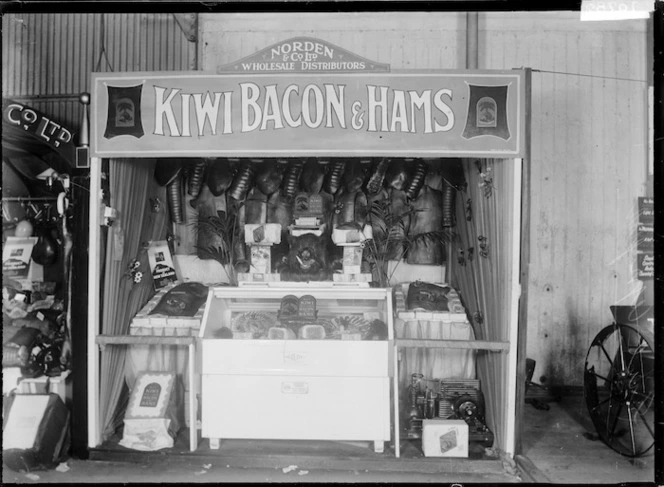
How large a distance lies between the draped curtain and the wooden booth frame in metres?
0.07

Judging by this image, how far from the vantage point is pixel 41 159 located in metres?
5.61

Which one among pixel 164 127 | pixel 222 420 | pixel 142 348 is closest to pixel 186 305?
pixel 142 348

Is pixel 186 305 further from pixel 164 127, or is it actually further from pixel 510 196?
pixel 510 196

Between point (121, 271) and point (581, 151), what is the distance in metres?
5.32

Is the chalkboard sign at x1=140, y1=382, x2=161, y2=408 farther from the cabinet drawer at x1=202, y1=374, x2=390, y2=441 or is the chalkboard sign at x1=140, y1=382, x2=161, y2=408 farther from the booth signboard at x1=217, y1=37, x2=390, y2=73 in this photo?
the booth signboard at x1=217, y1=37, x2=390, y2=73

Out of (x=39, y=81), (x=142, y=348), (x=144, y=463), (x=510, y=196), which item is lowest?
(x=144, y=463)

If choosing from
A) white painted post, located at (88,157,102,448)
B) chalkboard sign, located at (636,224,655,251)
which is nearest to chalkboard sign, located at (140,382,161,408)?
white painted post, located at (88,157,102,448)

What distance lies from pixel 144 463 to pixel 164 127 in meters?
2.74

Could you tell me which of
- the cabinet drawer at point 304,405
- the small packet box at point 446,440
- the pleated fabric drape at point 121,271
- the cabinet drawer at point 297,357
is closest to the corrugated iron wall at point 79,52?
the pleated fabric drape at point 121,271

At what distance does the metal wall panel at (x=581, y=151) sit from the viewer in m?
6.25

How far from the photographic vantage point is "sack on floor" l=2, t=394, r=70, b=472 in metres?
3.97

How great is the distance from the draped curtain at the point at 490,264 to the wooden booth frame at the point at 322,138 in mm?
66

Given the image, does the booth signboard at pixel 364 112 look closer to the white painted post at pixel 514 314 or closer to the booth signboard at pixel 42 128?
the white painted post at pixel 514 314

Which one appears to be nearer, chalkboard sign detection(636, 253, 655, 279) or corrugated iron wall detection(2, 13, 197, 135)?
chalkboard sign detection(636, 253, 655, 279)
